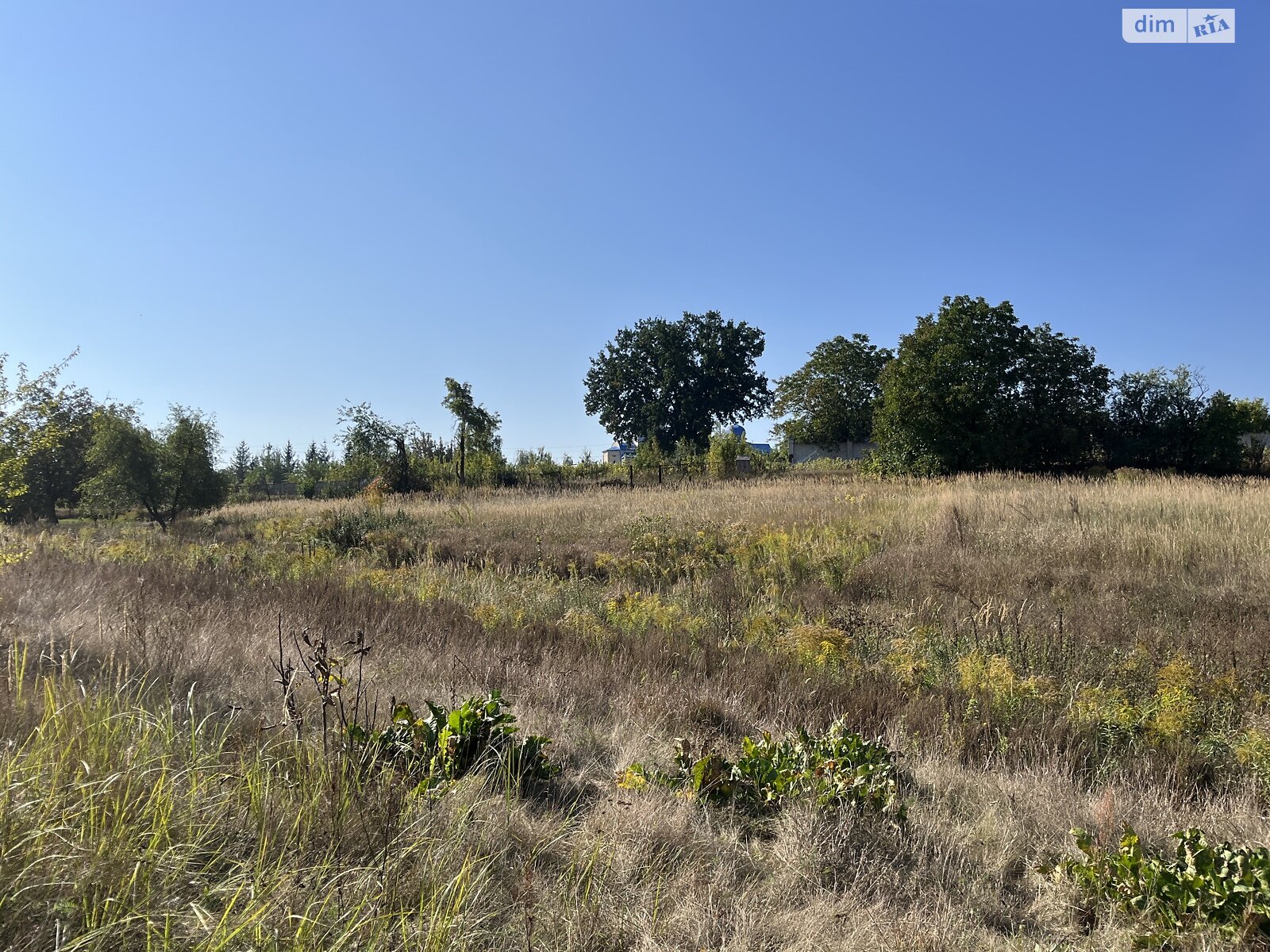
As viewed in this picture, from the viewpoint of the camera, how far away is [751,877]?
2.62m

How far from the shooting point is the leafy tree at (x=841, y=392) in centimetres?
4831

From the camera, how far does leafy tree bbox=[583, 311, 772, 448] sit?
183 ft

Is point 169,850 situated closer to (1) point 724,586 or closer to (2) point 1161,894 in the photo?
(2) point 1161,894

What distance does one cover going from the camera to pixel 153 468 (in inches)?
829

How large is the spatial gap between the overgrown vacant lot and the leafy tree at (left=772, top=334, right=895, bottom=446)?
40.2m

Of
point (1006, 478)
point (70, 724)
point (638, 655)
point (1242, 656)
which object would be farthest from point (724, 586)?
point (1006, 478)

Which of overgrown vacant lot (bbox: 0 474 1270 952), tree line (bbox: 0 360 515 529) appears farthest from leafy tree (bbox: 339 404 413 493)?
overgrown vacant lot (bbox: 0 474 1270 952)

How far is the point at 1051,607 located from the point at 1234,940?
5460 millimetres

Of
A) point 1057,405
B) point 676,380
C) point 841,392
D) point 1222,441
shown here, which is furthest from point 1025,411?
point 676,380

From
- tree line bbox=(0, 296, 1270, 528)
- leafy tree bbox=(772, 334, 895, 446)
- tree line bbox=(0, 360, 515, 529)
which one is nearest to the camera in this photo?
tree line bbox=(0, 360, 515, 529)

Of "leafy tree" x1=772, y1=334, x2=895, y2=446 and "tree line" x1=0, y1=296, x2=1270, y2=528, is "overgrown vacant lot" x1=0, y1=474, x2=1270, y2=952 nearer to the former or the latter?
"tree line" x1=0, y1=296, x2=1270, y2=528

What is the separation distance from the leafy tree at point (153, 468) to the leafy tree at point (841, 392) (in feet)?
125

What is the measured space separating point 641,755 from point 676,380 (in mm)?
52287

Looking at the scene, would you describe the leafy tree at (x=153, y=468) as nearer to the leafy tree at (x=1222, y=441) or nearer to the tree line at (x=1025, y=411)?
the tree line at (x=1025, y=411)
